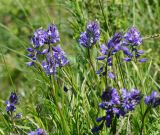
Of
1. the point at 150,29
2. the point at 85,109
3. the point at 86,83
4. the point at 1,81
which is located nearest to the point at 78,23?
the point at 86,83

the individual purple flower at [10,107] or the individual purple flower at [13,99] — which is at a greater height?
the individual purple flower at [13,99]

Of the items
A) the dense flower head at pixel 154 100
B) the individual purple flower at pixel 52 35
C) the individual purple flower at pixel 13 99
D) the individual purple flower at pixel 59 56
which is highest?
the individual purple flower at pixel 52 35

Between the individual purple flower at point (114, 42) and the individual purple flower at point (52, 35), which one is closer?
the individual purple flower at point (114, 42)

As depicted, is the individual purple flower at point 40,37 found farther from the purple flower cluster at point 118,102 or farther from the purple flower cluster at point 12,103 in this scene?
the purple flower cluster at point 118,102

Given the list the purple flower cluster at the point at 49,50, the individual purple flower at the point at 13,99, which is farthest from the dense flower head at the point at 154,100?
the individual purple flower at the point at 13,99

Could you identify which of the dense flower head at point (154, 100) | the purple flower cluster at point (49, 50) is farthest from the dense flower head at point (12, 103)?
the dense flower head at point (154, 100)

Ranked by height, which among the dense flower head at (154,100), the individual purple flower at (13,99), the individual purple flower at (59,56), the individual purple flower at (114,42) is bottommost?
the dense flower head at (154,100)

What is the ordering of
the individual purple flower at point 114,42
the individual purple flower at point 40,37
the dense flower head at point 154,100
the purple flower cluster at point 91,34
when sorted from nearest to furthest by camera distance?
the dense flower head at point 154,100, the individual purple flower at point 114,42, the purple flower cluster at point 91,34, the individual purple flower at point 40,37

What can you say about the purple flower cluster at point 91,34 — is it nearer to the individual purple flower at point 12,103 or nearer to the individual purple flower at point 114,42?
the individual purple flower at point 114,42

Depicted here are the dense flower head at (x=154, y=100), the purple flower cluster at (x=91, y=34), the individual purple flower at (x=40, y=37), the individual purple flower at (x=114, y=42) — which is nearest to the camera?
the dense flower head at (x=154, y=100)
